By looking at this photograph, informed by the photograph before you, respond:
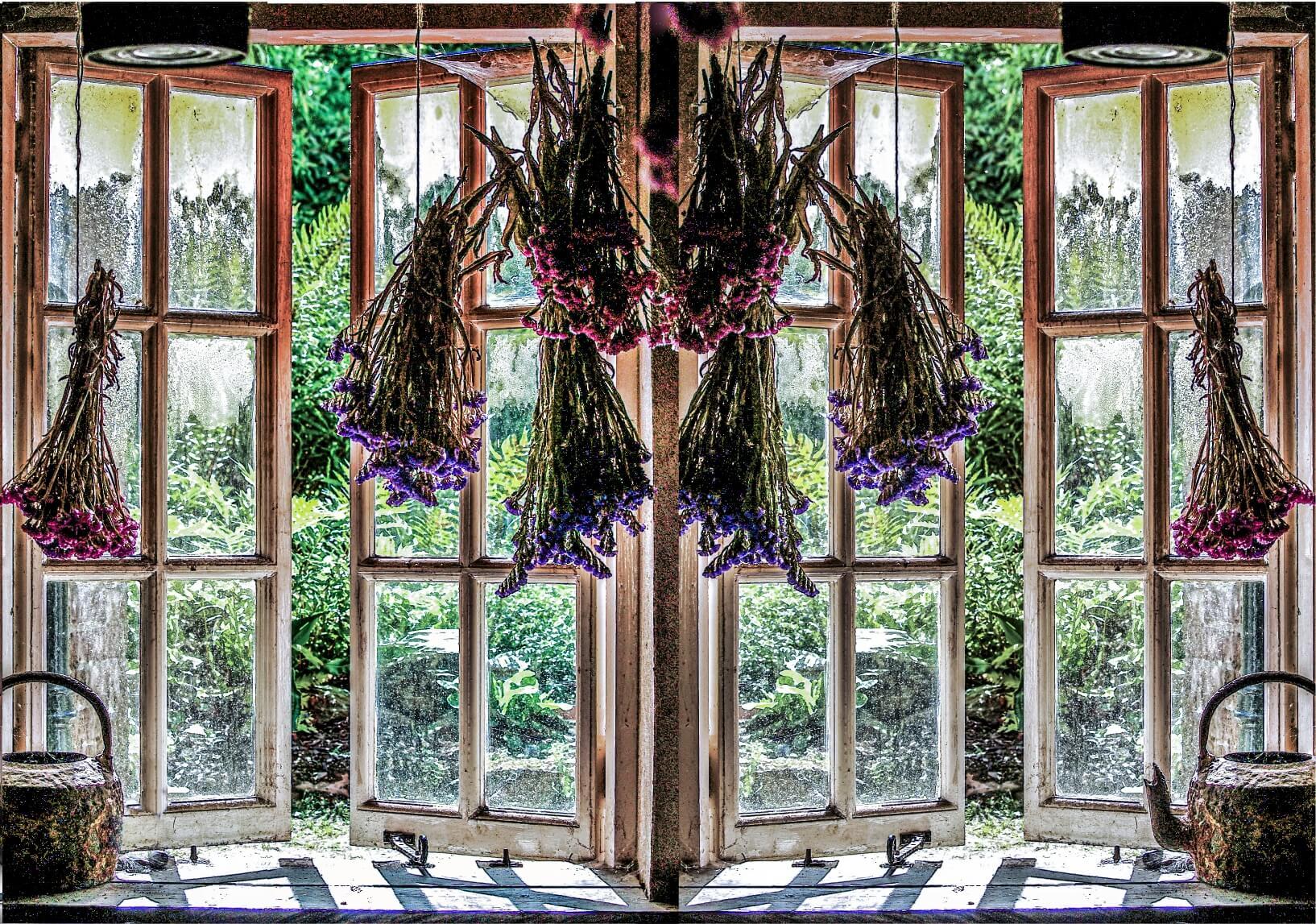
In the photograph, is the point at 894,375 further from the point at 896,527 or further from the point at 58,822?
the point at 58,822

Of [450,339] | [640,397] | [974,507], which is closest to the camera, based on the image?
[450,339]

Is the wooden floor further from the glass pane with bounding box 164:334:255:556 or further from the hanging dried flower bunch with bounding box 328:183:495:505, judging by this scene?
the hanging dried flower bunch with bounding box 328:183:495:505

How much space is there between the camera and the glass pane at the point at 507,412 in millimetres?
2488

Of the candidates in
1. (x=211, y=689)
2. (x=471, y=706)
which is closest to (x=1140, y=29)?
(x=471, y=706)

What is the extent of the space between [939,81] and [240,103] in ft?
5.09

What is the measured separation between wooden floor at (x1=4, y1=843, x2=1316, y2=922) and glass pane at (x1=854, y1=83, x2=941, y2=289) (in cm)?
127

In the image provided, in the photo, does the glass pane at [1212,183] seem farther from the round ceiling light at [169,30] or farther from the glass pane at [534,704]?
the round ceiling light at [169,30]

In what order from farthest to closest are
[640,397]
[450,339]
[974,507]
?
[974,507], [640,397], [450,339]

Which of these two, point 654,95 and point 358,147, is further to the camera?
point 358,147

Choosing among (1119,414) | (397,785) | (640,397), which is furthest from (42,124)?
(1119,414)

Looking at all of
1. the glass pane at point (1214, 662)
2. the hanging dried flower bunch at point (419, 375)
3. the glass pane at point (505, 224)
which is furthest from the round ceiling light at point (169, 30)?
the glass pane at point (1214, 662)

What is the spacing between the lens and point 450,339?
2.25 meters

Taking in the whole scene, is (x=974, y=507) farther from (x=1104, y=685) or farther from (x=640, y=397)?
(x=640, y=397)

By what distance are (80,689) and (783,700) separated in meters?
1.45
